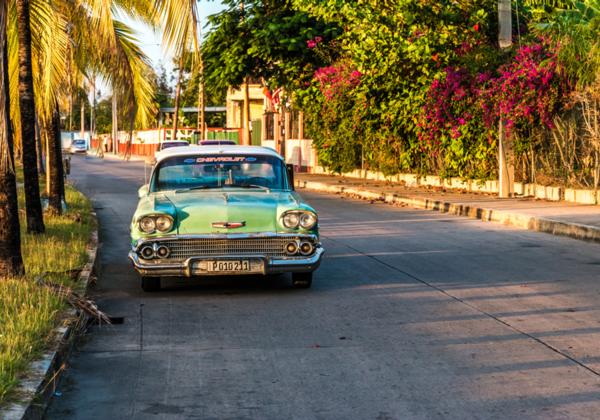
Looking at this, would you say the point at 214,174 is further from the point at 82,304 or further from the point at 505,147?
the point at 505,147

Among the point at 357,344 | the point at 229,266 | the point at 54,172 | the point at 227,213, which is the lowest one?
the point at 357,344

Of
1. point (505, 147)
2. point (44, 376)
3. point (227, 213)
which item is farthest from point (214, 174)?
point (505, 147)

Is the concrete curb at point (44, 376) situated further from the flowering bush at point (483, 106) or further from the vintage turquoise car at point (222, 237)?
the flowering bush at point (483, 106)

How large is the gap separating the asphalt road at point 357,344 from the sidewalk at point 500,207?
3.50m

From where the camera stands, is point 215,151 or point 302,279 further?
point 215,151

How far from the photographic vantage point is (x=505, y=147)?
23.8 m

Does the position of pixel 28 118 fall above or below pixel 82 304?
above

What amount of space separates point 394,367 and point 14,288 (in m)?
4.02

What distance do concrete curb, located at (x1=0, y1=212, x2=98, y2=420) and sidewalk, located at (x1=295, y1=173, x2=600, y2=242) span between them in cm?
1030

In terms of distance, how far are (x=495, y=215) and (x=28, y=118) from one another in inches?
386

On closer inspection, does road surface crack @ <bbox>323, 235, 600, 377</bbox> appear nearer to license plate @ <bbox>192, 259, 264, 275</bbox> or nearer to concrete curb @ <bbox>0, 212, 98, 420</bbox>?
license plate @ <bbox>192, 259, 264, 275</bbox>

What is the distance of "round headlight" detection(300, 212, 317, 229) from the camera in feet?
34.3

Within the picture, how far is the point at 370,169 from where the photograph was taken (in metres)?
36.2

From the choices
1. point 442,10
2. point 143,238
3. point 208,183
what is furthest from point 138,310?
point 442,10
